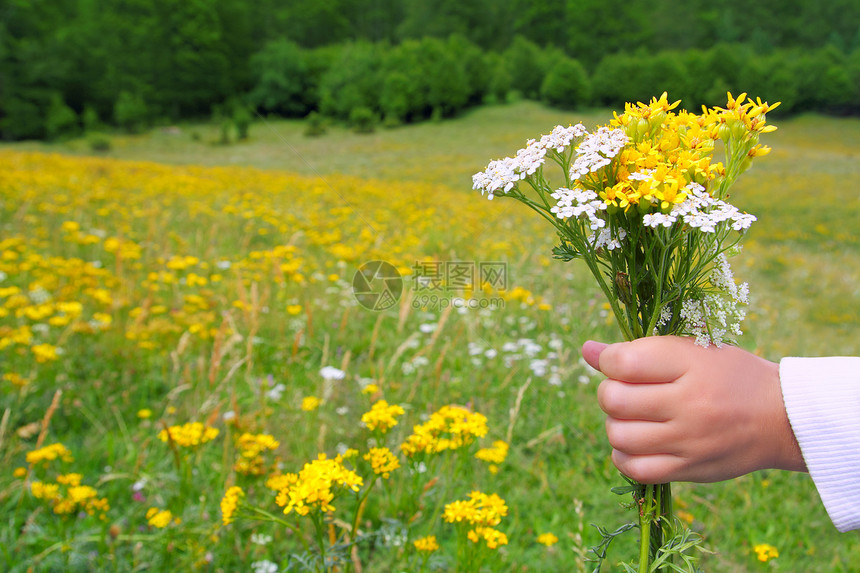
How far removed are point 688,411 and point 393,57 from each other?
14.3m

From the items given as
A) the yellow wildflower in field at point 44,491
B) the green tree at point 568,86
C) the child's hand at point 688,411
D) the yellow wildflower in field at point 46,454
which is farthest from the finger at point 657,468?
the green tree at point 568,86

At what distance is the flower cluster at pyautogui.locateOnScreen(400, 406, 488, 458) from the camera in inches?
46.2

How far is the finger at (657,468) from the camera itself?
691mm

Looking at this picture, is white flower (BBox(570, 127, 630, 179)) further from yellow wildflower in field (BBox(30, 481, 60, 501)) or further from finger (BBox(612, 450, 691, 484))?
yellow wildflower in field (BBox(30, 481, 60, 501))

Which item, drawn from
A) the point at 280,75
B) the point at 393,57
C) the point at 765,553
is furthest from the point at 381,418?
the point at 393,57

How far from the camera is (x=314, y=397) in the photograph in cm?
182

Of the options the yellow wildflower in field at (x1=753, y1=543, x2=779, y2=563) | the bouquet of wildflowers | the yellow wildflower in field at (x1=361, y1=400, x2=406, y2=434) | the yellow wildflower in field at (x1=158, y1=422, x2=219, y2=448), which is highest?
the bouquet of wildflowers

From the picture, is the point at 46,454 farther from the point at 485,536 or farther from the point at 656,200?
the point at 656,200

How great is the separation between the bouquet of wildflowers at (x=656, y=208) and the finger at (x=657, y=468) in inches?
1.8

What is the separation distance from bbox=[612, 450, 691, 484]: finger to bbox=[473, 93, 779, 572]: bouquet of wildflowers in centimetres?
5

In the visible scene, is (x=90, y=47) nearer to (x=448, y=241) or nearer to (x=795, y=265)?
(x=448, y=241)

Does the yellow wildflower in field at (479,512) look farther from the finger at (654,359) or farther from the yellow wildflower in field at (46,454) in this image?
the yellow wildflower in field at (46,454)

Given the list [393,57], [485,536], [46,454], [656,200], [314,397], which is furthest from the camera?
[393,57]

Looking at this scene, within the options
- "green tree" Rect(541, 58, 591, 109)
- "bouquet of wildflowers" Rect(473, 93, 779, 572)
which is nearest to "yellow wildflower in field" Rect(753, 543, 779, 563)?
"bouquet of wildflowers" Rect(473, 93, 779, 572)
